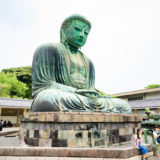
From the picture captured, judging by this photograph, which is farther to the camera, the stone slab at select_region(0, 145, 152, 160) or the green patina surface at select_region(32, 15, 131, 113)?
the green patina surface at select_region(32, 15, 131, 113)

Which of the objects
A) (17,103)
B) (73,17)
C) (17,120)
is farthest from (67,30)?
(17,120)

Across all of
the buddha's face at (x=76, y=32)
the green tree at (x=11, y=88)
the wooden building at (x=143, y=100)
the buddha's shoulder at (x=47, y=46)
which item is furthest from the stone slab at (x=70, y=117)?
the green tree at (x=11, y=88)

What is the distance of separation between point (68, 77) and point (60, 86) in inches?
27.1

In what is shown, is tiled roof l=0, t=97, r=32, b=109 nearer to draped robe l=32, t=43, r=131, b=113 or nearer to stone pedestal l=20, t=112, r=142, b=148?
draped robe l=32, t=43, r=131, b=113

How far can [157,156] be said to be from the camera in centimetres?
383

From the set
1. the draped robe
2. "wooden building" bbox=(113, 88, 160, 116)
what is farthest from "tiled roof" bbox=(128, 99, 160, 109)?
the draped robe

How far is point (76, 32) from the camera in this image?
6.30m

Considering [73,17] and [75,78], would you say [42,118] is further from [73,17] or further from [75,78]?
[73,17]

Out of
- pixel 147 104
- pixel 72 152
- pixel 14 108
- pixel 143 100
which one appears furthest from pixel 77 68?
pixel 143 100

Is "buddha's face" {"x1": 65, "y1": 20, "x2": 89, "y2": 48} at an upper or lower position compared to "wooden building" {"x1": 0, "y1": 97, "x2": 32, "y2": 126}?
upper


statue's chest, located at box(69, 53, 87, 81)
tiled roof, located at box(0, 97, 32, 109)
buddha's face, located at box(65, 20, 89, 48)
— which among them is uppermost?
buddha's face, located at box(65, 20, 89, 48)

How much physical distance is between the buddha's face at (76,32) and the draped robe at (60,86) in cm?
42

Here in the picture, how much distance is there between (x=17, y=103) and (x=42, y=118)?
1383cm

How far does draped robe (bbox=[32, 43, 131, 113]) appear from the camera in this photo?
446 cm
